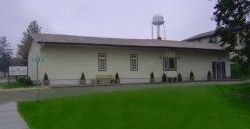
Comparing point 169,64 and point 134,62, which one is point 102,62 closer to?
point 134,62

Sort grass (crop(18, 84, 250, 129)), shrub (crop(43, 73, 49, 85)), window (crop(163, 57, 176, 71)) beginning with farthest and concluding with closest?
window (crop(163, 57, 176, 71)) < shrub (crop(43, 73, 49, 85)) < grass (crop(18, 84, 250, 129))

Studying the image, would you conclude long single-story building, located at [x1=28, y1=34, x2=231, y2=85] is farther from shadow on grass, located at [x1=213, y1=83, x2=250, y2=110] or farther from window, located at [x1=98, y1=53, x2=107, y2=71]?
shadow on grass, located at [x1=213, y1=83, x2=250, y2=110]

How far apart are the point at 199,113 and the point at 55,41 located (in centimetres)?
1718

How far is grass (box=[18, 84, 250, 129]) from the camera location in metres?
15.5

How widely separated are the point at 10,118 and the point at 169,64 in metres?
24.8

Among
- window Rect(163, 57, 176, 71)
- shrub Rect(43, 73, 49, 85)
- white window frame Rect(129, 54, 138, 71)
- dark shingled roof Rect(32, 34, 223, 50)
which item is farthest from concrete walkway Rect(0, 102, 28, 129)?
window Rect(163, 57, 176, 71)

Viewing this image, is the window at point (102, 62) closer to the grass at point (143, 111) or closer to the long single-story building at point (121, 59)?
the long single-story building at point (121, 59)

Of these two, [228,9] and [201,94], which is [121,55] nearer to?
[228,9]

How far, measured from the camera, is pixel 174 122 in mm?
15836

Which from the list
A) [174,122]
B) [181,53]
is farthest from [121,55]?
[174,122]

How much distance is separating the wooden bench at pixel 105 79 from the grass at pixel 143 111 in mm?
13040

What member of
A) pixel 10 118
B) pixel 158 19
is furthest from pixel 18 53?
pixel 10 118

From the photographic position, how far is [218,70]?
43438 millimetres

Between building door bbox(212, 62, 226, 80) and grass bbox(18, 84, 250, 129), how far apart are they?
2122cm
